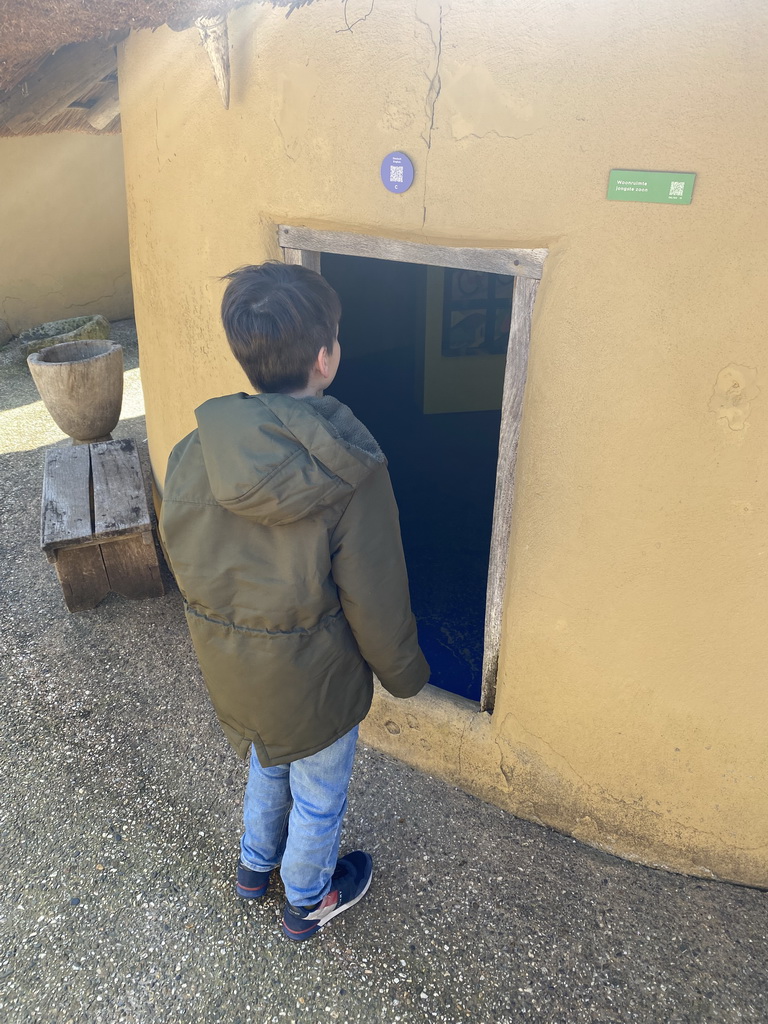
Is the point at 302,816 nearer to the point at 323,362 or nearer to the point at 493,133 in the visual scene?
the point at 323,362

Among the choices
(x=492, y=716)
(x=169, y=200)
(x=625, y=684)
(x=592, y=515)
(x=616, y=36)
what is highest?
(x=616, y=36)

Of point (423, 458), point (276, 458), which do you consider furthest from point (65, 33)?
point (423, 458)

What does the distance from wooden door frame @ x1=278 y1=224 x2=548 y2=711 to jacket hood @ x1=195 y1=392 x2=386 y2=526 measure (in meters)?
0.78

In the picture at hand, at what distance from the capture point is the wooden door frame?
2162 millimetres

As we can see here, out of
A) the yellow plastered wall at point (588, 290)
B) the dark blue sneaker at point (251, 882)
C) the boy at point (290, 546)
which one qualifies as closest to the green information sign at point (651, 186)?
the yellow plastered wall at point (588, 290)

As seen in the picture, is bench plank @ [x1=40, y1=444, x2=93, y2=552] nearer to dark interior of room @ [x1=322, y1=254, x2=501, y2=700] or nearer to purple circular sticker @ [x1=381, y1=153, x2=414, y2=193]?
dark interior of room @ [x1=322, y1=254, x2=501, y2=700]

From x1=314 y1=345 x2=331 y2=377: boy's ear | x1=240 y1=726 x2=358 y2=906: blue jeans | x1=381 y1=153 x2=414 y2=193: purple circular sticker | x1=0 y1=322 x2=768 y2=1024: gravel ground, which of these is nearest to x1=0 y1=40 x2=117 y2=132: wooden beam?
x1=381 y1=153 x2=414 y2=193: purple circular sticker

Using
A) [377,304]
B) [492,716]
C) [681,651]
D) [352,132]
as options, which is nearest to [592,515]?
[681,651]

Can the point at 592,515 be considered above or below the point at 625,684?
above

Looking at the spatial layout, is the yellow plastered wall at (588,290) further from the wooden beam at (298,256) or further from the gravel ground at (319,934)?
the gravel ground at (319,934)

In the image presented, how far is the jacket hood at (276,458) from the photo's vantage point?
1.62 m

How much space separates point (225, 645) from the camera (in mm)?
1921

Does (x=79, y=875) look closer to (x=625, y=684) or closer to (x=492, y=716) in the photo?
(x=492, y=716)

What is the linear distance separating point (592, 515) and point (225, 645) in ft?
4.00
